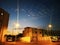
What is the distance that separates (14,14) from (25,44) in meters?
1.59

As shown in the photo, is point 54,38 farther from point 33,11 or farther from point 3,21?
point 3,21

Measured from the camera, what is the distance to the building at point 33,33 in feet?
19.8

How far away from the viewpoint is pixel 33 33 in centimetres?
625

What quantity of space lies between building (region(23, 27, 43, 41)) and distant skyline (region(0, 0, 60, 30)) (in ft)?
1.03

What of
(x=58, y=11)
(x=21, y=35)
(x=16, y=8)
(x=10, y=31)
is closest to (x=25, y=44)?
(x=21, y=35)

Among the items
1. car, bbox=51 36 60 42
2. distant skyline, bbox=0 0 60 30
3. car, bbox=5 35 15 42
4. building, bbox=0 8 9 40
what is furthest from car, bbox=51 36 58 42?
building, bbox=0 8 9 40

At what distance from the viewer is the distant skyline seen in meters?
5.64

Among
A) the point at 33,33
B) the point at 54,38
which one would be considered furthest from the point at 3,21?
the point at 54,38

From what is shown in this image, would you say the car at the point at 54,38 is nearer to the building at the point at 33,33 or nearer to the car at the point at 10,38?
the building at the point at 33,33

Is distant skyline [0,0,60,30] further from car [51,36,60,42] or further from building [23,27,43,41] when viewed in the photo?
car [51,36,60,42]

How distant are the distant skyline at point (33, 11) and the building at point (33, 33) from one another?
0.31m

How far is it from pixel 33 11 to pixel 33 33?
122 centimetres

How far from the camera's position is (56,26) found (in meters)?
5.51

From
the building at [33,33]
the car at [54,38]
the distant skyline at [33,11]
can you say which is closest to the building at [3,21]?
the distant skyline at [33,11]
